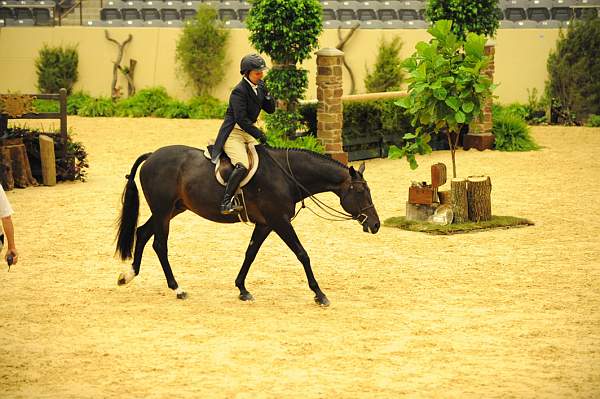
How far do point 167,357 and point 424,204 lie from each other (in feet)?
23.4

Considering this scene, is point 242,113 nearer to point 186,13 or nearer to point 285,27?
point 285,27

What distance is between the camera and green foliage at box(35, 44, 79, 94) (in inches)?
1254

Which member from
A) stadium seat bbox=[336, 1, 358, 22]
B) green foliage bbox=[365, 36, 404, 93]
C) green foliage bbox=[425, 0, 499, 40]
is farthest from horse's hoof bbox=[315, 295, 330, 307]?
stadium seat bbox=[336, 1, 358, 22]

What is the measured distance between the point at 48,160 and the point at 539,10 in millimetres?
17987

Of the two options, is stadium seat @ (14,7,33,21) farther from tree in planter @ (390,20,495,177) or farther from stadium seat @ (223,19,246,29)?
tree in planter @ (390,20,495,177)

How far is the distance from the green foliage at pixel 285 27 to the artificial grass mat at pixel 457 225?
21.4 ft

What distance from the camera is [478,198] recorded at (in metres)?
14.7

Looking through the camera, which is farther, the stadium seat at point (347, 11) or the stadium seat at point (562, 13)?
the stadium seat at point (347, 11)

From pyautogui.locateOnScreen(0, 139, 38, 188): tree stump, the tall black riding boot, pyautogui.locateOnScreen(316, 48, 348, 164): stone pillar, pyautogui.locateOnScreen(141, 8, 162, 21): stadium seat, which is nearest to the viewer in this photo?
the tall black riding boot

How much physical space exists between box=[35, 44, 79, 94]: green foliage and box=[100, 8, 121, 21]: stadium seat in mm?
2100

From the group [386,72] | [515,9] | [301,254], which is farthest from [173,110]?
[301,254]

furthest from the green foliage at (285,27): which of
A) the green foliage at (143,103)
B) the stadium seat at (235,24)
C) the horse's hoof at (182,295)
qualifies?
the stadium seat at (235,24)

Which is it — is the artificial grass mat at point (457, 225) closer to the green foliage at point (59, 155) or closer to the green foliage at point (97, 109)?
the green foliage at point (59, 155)

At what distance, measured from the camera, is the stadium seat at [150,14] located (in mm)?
33725
